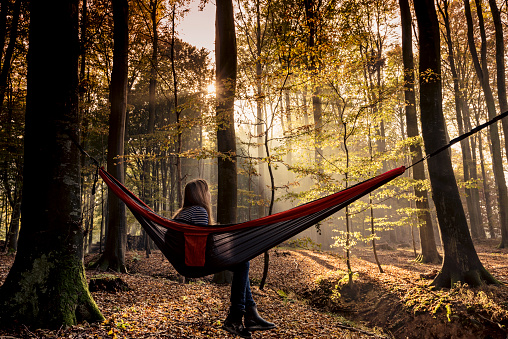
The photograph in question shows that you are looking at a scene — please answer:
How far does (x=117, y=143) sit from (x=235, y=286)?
16.1 ft

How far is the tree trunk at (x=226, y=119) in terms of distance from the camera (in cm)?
492

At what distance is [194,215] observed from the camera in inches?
92.4

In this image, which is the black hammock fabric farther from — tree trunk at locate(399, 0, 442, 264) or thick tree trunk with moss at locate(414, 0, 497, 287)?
tree trunk at locate(399, 0, 442, 264)

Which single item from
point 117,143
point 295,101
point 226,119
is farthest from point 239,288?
point 295,101

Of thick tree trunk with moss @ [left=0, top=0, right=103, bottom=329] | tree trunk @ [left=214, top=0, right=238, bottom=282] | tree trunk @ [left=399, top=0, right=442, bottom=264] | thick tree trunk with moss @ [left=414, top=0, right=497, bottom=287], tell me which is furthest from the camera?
tree trunk @ [left=399, top=0, right=442, bottom=264]

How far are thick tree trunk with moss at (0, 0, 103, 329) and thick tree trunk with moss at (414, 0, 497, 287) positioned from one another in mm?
4634

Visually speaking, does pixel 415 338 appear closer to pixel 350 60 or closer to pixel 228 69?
pixel 350 60

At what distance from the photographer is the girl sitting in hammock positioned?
227 centimetres

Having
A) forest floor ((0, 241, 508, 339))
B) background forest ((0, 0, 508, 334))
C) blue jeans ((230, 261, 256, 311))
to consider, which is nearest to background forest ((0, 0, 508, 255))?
background forest ((0, 0, 508, 334))

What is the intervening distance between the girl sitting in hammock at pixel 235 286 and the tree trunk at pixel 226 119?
248 cm

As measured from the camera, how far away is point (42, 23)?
2.52 m

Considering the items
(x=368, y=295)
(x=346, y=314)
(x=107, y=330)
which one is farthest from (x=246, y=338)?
(x=368, y=295)

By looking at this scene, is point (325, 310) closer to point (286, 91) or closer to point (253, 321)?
point (253, 321)

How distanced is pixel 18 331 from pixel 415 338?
4.16 metres
